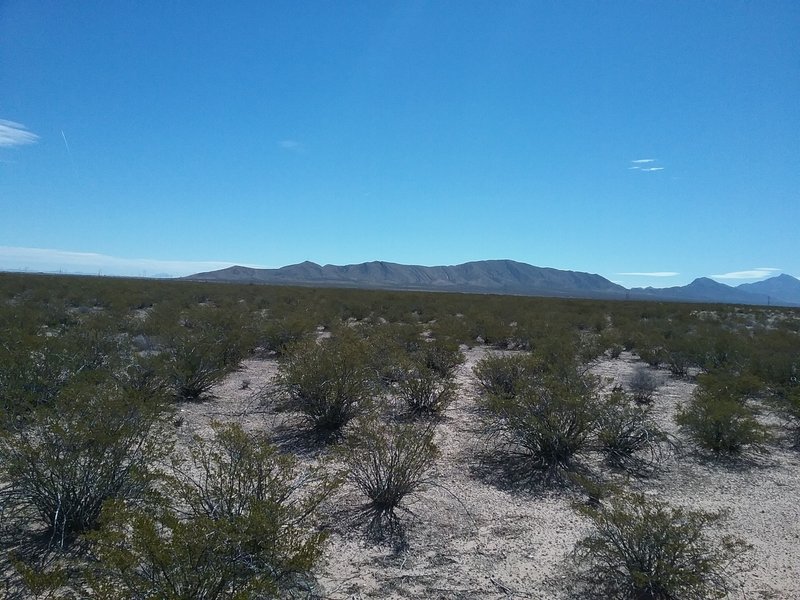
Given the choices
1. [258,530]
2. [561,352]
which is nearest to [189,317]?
[561,352]

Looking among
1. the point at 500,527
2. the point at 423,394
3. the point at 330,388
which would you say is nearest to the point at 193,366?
the point at 330,388

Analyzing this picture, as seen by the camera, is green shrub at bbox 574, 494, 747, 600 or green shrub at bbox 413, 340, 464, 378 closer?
green shrub at bbox 574, 494, 747, 600

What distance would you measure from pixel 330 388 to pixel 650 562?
5947 millimetres

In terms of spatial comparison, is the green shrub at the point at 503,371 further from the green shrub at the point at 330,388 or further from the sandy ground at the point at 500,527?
the green shrub at the point at 330,388

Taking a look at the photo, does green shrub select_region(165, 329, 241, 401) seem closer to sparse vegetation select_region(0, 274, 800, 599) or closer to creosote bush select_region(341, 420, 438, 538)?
sparse vegetation select_region(0, 274, 800, 599)

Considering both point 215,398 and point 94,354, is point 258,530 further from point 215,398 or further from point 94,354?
point 94,354

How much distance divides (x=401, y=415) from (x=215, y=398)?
413 cm

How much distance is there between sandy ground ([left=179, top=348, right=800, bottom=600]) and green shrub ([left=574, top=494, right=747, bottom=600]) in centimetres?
33

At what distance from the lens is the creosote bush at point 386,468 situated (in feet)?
22.6

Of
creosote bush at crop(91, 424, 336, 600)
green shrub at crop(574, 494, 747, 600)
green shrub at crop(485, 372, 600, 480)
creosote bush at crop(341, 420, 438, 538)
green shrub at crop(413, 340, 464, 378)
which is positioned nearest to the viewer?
creosote bush at crop(91, 424, 336, 600)

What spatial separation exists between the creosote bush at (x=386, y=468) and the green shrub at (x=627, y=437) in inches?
137

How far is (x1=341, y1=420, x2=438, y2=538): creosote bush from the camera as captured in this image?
6.88 metres

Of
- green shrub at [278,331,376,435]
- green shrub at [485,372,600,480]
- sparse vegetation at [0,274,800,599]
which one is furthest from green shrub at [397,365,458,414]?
green shrub at [485,372,600,480]

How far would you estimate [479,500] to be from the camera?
7395 millimetres
